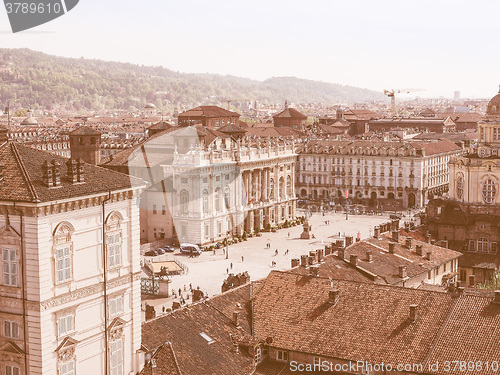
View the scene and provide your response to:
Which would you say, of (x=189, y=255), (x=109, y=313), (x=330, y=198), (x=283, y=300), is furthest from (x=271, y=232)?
(x=109, y=313)

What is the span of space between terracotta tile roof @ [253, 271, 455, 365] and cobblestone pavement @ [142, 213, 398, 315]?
2714 centimetres

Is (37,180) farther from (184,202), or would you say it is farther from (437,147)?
(437,147)

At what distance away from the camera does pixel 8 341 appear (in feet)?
109

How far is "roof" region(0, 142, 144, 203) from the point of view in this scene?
3250 cm

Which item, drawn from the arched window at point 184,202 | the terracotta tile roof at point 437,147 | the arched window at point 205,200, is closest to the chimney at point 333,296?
the arched window at point 184,202

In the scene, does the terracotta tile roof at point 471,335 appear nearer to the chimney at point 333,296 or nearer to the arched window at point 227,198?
the chimney at point 333,296

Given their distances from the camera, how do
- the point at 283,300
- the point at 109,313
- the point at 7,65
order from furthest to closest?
the point at 7,65 < the point at 283,300 < the point at 109,313

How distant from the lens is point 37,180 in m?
33.5

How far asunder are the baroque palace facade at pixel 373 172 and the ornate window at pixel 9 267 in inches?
4710

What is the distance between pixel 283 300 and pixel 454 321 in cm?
977

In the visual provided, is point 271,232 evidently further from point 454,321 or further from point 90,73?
point 454,321

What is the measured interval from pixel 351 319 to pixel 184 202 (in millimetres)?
67115

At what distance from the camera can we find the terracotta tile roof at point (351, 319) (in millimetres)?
39688

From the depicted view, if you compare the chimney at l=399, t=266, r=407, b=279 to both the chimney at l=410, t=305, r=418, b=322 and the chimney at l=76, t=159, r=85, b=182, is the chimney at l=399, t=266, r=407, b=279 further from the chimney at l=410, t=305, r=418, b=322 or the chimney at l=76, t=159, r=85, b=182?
the chimney at l=76, t=159, r=85, b=182
